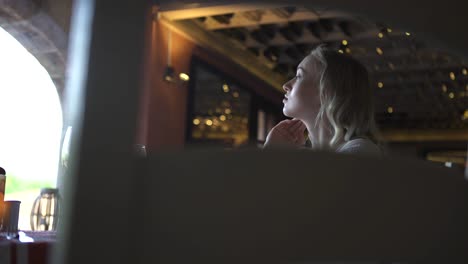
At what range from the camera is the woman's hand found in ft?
6.54

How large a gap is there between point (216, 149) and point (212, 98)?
8930mm

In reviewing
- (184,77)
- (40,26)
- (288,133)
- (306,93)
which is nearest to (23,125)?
(184,77)

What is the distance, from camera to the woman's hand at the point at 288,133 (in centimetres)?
199

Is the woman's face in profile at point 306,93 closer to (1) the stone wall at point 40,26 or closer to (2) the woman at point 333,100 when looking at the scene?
(2) the woman at point 333,100

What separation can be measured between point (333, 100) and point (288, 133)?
0.56 meters

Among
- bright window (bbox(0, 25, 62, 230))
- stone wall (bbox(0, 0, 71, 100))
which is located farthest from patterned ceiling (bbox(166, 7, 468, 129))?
bright window (bbox(0, 25, 62, 230))

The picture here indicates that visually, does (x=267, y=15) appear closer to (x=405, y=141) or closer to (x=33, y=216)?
(x=33, y=216)

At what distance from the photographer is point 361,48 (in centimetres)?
737

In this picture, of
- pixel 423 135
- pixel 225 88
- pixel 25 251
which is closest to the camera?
pixel 25 251

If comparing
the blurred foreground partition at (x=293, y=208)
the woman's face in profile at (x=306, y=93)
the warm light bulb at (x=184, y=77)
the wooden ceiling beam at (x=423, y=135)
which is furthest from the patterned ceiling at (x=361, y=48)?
the blurred foreground partition at (x=293, y=208)

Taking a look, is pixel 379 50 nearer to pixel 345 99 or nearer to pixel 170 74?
pixel 170 74

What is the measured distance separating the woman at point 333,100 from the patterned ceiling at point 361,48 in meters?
3.74

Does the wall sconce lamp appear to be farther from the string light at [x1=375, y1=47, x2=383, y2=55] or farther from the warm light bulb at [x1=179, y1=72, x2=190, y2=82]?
the string light at [x1=375, y1=47, x2=383, y2=55]

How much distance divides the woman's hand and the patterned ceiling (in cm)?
336
